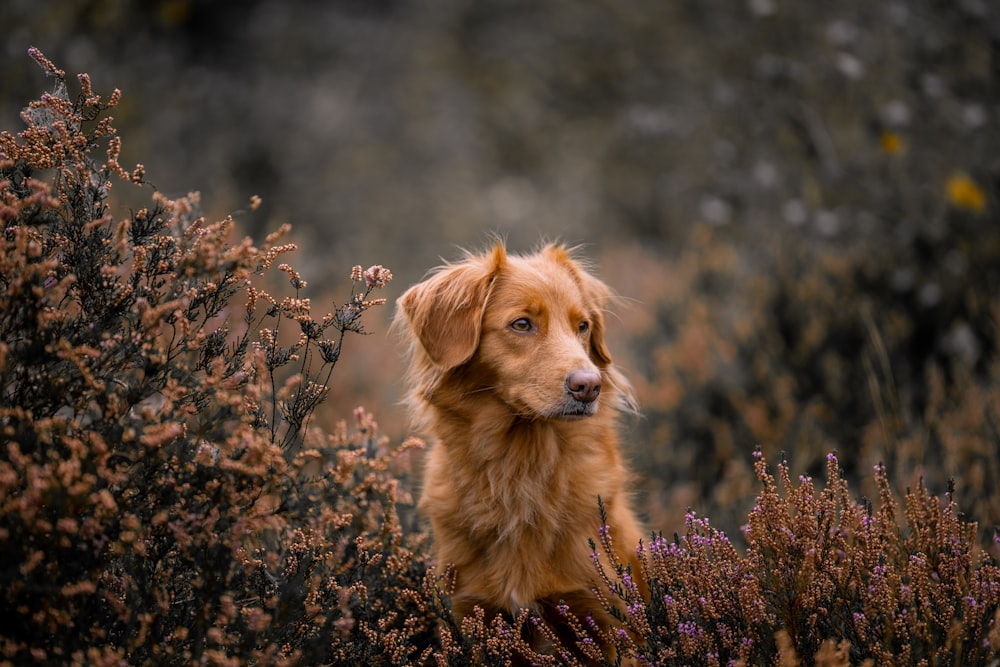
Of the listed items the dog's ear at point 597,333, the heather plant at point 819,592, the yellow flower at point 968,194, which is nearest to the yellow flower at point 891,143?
the yellow flower at point 968,194

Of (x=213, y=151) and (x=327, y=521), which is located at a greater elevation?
(x=213, y=151)

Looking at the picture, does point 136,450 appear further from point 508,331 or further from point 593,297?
point 593,297

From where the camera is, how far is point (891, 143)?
4.82m

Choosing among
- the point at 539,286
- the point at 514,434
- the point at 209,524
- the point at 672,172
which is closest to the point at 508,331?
the point at 539,286

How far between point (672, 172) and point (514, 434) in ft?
30.8

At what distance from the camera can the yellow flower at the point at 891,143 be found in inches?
189

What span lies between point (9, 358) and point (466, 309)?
146 cm

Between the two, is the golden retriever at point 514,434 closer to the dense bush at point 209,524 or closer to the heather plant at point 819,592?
the dense bush at point 209,524

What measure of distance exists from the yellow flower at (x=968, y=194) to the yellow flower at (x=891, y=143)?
431 millimetres

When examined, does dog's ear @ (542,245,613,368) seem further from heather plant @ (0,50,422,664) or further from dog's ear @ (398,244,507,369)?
heather plant @ (0,50,422,664)

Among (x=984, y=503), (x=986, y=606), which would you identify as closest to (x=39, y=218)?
(x=986, y=606)

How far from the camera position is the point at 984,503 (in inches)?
126

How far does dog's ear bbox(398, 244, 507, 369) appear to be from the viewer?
2721 millimetres

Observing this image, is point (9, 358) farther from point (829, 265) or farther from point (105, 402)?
point (829, 265)
